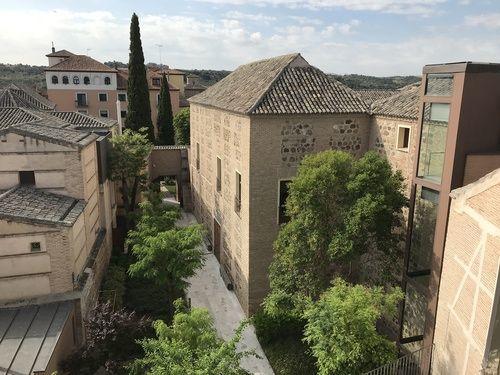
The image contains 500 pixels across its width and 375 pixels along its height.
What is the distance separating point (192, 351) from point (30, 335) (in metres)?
4.62

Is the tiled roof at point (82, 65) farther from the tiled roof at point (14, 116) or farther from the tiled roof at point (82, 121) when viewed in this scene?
the tiled roof at point (14, 116)

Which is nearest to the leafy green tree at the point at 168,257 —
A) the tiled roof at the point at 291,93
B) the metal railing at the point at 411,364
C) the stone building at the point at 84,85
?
the tiled roof at the point at 291,93

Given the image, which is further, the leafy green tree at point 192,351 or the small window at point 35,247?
the small window at point 35,247

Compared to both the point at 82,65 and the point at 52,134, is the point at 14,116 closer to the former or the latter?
the point at 52,134

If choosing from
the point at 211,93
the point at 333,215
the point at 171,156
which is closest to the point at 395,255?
the point at 333,215

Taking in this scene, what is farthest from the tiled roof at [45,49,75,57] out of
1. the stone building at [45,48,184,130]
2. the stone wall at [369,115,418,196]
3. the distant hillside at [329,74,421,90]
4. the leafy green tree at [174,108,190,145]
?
the stone wall at [369,115,418,196]

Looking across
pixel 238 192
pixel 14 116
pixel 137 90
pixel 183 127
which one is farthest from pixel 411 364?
pixel 183 127

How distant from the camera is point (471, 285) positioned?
8.30 m

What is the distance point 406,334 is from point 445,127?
6823 millimetres

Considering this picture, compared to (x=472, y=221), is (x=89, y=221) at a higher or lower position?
lower

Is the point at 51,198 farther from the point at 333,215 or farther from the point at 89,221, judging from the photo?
the point at 333,215

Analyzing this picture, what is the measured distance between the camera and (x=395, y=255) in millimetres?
11617

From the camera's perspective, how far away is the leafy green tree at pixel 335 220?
10719mm

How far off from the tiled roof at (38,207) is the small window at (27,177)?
1.32ft
